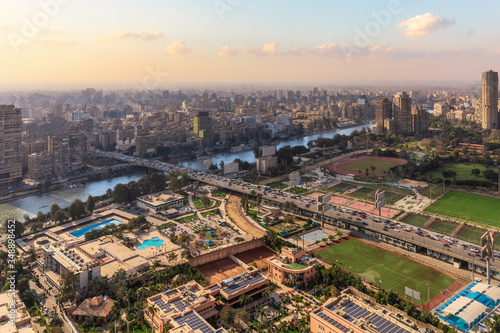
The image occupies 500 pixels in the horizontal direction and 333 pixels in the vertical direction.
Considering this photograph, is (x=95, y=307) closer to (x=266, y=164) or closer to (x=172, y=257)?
(x=172, y=257)

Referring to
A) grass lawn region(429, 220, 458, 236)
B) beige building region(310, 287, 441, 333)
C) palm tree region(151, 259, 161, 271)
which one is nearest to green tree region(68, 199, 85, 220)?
palm tree region(151, 259, 161, 271)

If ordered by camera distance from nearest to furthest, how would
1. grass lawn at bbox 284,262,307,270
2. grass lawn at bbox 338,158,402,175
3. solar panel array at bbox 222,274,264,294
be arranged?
solar panel array at bbox 222,274,264,294 < grass lawn at bbox 284,262,307,270 < grass lawn at bbox 338,158,402,175

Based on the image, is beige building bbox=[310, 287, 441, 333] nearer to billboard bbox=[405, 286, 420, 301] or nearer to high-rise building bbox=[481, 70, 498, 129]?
billboard bbox=[405, 286, 420, 301]

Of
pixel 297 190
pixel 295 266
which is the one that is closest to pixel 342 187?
Result: pixel 297 190

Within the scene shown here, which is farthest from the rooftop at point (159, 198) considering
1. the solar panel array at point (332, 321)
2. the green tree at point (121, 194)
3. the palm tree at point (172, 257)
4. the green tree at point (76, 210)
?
the solar panel array at point (332, 321)

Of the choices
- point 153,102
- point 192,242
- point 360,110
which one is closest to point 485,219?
point 192,242

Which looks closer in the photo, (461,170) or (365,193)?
(365,193)

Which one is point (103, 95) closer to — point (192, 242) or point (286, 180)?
point (286, 180)

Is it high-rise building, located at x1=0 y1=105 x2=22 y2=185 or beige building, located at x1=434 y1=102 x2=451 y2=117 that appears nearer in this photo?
high-rise building, located at x1=0 y1=105 x2=22 y2=185
